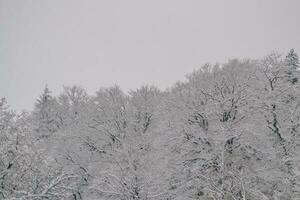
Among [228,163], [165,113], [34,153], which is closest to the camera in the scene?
[34,153]

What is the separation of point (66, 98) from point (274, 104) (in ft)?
81.2

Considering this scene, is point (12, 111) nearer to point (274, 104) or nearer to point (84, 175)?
point (84, 175)

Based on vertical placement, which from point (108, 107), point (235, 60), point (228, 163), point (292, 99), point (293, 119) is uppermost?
point (235, 60)

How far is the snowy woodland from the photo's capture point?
1742 cm

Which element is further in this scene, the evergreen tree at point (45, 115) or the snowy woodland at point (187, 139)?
the evergreen tree at point (45, 115)

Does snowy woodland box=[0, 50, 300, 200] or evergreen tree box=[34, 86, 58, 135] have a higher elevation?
evergreen tree box=[34, 86, 58, 135]

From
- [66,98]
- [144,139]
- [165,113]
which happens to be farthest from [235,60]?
[66,98]

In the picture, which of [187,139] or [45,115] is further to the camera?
[45,115]

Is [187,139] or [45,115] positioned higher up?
[45,115]

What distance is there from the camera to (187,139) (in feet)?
80.8

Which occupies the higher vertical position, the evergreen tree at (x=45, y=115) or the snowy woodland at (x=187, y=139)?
the evergreen tree at (x=45, y=115)

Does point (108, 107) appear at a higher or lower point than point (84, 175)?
higher

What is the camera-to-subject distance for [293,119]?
21328 mm

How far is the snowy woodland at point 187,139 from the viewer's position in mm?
17422
